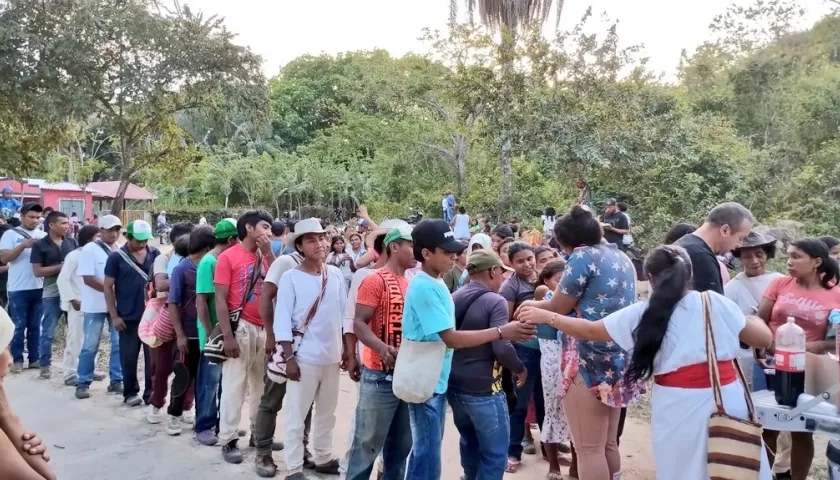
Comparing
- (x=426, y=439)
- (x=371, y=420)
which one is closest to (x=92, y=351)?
(x=371, y=420)

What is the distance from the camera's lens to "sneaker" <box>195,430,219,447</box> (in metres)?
5.06

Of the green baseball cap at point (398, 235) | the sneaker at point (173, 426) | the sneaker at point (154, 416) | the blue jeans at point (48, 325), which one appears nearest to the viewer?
the green baseball cap at point (398, 235)

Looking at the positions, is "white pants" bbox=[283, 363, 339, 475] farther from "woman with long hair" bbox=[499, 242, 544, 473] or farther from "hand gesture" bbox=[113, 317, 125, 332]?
"hand gesture" bbox=[113, 317, 125, 332]

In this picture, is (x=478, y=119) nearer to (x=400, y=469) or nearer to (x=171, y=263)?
(x=171, y=263)

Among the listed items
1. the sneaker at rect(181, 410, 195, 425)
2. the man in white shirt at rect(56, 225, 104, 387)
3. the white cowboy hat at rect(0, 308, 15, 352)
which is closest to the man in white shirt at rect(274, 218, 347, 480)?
the sneaker at rect(181, 410, 195, 425)

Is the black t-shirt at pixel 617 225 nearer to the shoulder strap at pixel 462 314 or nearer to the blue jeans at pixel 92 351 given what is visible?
the blue jeans at pixel 92 351

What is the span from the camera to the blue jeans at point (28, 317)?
7.46 m

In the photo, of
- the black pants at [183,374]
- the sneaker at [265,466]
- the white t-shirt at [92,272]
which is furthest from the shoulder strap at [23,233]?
the sneaker at [265,466]

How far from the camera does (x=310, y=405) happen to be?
4.31 meters

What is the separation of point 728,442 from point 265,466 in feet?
10.3

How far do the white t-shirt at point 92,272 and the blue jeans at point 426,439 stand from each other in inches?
180

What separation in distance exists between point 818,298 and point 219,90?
46.5 ft

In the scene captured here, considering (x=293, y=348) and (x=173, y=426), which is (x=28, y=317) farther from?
(x=293, y=348)

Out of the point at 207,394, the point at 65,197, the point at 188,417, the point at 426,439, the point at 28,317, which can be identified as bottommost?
the point at 188,417
